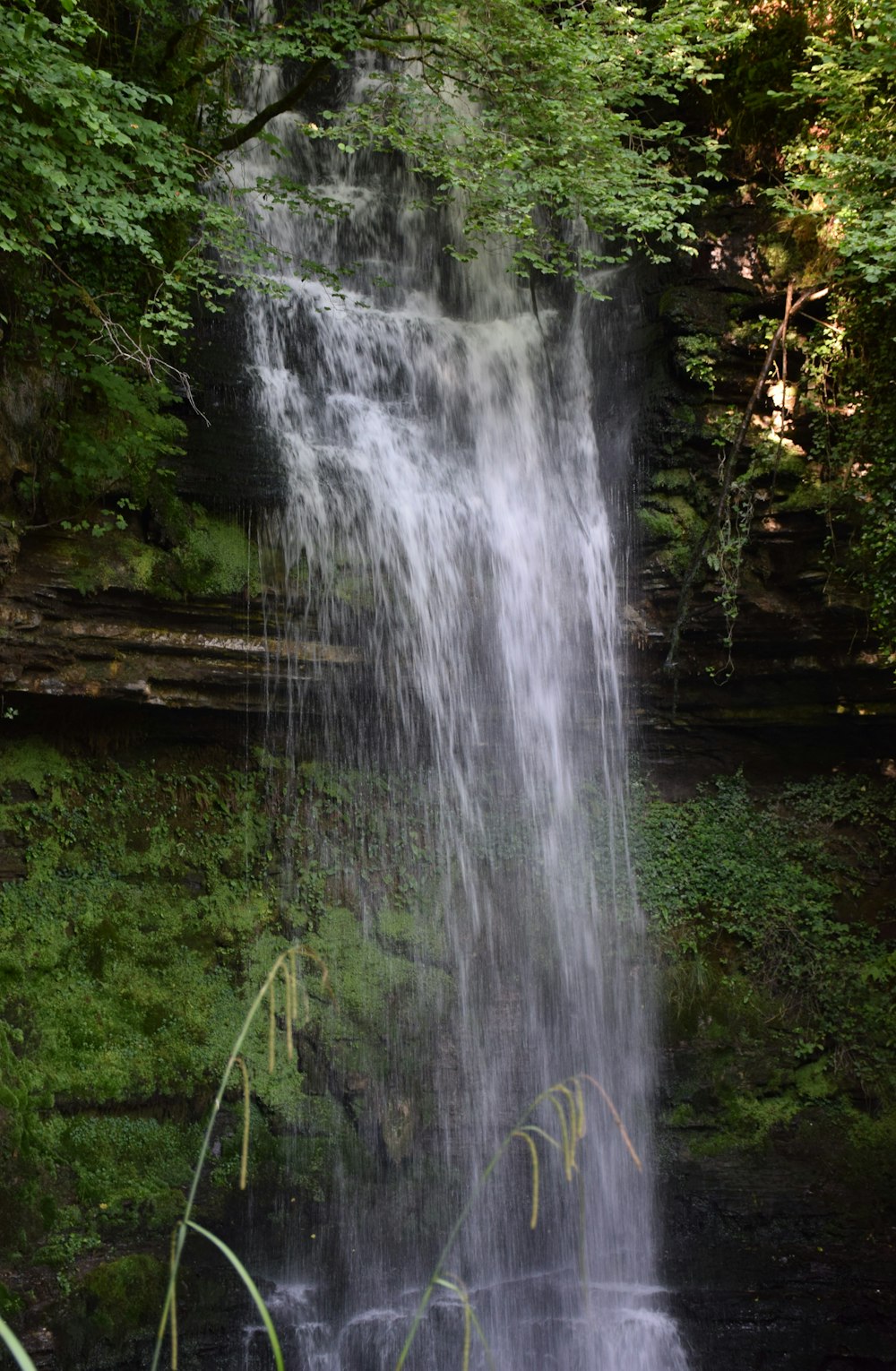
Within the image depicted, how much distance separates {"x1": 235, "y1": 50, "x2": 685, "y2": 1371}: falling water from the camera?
714 cm

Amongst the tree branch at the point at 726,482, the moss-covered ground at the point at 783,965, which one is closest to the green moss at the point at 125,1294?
the moss-covered ground at the point at 783,965

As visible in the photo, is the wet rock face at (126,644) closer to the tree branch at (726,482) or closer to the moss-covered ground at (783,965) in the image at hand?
the tree branch at (726,482)

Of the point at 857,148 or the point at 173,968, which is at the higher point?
the point at 857,148

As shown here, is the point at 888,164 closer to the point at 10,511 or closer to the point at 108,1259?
the point at 10,511

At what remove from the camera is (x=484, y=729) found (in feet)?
27.9

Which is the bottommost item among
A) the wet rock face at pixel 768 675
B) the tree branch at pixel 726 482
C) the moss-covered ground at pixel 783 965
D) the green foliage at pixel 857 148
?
the moss-covered ground at pixel 783 965

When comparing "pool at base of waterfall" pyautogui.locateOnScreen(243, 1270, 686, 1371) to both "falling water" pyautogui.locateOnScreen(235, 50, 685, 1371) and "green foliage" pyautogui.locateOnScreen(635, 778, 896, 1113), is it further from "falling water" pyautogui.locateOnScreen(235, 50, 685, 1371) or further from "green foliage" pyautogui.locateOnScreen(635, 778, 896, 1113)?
"green foliage" pyautogui.locateOnScreen(635, 778, 896, 1113)

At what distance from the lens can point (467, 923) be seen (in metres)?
8.25

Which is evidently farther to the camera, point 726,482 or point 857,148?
point 726,482

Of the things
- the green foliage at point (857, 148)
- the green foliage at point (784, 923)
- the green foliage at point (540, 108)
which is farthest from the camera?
the green foliage at point (784, 923)

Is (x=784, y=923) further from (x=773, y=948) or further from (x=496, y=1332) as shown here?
(x=496, y=1332)

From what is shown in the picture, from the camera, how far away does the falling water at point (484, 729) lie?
23.4 ft

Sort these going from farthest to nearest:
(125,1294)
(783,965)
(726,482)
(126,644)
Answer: (726,482)
(783,965)
(126,644)
(125,1294)

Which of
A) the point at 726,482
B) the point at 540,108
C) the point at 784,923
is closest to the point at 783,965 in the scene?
the point at 784,923
